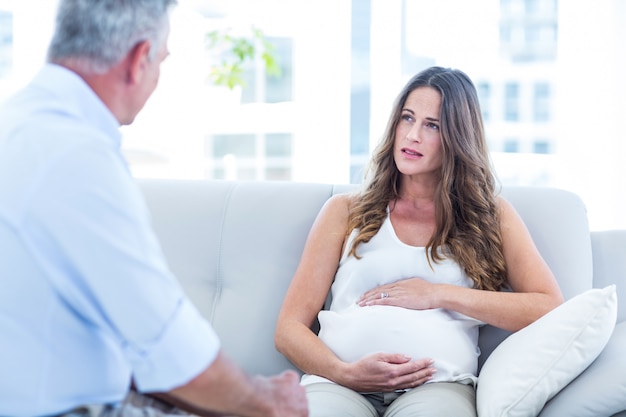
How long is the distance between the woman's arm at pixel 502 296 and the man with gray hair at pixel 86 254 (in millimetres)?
853

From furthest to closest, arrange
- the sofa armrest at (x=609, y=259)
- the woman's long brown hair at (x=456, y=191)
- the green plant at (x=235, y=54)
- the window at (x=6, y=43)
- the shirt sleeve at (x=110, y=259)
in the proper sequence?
the window at (x=6, y=43) < the green plant at (x=235, y=54) < the sofa armrest at (x=609, y=259) < the woman's long brown hair at (x=456, y=191) < the shirt sleeve at (x=110, y=259)

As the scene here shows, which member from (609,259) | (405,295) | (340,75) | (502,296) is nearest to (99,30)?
(405,295)

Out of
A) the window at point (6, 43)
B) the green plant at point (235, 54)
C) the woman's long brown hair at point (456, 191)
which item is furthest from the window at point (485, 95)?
the window at point (6, 43)

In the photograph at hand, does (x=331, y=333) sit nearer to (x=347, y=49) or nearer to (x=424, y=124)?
(x=424, y=124)

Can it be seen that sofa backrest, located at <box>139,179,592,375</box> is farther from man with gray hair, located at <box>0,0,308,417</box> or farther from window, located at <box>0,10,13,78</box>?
window, located at <box>0,10,13,78</box>

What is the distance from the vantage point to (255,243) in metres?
2.06

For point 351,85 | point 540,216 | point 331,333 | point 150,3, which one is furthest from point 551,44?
point 150,3

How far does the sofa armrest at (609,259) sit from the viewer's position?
6.70 ft

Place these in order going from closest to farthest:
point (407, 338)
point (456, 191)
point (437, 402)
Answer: point (437, 402)
point (407, 338)
point (456, 191)

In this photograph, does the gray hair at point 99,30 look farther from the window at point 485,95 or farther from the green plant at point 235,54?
the window at point 485,95

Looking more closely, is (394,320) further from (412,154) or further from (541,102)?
(541,102)

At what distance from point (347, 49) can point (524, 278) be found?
2.05 meters

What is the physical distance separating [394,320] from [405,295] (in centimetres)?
7

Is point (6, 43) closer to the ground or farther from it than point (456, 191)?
farther from it
